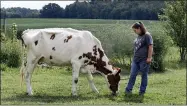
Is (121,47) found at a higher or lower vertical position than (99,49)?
lower

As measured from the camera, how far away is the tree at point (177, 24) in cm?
2790

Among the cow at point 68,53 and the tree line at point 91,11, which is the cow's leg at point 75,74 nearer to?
the cow at point 68,53

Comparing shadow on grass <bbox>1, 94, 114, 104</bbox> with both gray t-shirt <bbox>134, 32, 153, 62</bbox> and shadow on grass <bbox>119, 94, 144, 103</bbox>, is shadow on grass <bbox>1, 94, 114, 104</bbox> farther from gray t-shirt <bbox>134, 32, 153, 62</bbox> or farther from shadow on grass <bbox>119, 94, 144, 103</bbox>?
gray t-shirt <bbox>134, 32, 153, 62</bbox>

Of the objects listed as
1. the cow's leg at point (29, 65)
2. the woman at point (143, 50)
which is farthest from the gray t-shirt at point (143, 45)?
the cow's leg at point (29, 65)

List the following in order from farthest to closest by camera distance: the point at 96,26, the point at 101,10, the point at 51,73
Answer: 1. the point at 101,10
2. the point at 96,26
3. the point at 51,73

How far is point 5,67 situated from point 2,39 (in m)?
4.77

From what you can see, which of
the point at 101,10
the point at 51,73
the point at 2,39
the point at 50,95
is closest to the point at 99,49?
the point at 50,95

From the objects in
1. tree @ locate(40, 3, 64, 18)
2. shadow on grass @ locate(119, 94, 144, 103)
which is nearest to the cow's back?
shadow on grass @ locate(119, 94, 144, 103)

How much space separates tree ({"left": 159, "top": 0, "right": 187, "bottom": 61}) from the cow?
16573 millimetres

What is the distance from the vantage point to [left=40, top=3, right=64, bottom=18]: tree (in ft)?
85.1

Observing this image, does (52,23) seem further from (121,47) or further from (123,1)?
(123,1)

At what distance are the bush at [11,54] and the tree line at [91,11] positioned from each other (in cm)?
467

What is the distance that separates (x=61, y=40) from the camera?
11438 mm

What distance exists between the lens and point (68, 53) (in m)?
11.4
